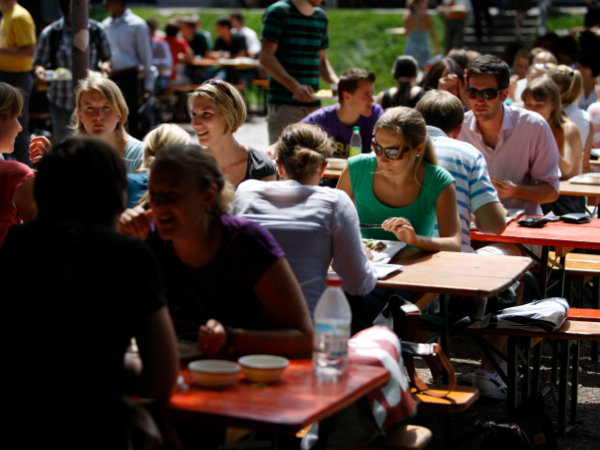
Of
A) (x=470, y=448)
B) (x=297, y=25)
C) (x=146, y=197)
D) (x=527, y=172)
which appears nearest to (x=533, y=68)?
(x=297, y=25)

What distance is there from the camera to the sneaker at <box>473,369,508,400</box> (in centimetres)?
495

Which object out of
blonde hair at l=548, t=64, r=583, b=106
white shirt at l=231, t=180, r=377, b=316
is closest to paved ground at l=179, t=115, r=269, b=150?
blonde hair at l=548, t=64, r=583, b=106

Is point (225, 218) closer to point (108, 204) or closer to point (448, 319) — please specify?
point (108, 204)

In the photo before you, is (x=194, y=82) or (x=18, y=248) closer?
(x=18, y=248)

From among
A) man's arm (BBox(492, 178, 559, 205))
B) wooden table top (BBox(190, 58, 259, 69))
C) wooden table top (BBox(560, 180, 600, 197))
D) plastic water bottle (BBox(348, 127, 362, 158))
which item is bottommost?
wooden table top (BBox(190, 58, 259, 69))

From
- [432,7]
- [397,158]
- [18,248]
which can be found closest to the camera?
[18,248]

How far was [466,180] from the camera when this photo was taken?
198 inches

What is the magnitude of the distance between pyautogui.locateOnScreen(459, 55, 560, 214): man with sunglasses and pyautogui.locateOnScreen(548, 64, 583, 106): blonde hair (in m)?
2.24

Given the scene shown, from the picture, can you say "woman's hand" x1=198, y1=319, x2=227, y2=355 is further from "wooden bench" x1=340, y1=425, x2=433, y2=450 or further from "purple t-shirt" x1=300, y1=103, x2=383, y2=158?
"purple t-shirt" x1=300, y1=103, x2=383, y2=158

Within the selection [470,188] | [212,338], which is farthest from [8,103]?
[470,188]

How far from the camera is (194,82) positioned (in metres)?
19.3

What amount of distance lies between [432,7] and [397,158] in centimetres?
2558

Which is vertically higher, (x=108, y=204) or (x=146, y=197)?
(x=108, y=204)

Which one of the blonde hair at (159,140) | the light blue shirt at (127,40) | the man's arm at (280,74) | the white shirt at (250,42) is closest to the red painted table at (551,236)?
the blonde hair at (159,140)
